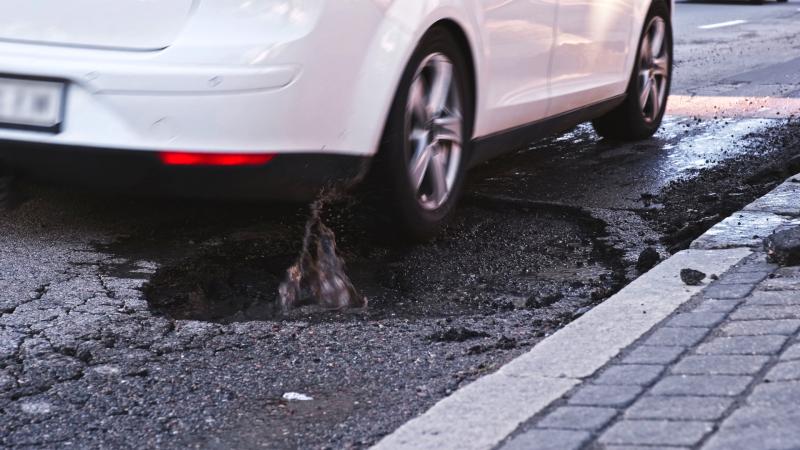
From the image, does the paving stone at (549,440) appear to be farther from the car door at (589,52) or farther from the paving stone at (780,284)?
the car door at (589,52)

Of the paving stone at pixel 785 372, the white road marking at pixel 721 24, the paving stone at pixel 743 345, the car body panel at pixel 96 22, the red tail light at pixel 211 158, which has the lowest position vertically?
the paving stone at pixel 743 345

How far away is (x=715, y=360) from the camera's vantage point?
3158mm

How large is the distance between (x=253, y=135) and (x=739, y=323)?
1518 millimetres

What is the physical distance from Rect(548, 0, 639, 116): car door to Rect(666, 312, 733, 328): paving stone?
2.09 metres

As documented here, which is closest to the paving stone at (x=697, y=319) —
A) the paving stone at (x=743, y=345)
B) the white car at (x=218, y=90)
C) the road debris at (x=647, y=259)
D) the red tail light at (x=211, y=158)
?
the paving stone at (x=743, y=345)

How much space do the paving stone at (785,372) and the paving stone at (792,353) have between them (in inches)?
1.5

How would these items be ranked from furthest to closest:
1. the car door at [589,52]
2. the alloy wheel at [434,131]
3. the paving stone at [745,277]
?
the car door at [589,52], the alloy wheel at [434,131], the paving stone at [745,277]

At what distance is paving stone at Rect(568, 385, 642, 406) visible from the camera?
2914mm

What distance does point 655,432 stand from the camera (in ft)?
8.93

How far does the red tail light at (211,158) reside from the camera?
394 cm

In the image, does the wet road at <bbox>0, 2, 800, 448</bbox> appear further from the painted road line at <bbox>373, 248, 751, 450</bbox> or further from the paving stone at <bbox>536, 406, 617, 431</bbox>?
the paving stone at <bbox>536, 406, 617, 431</bbox>

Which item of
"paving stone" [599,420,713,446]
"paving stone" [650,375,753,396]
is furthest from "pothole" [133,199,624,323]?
"paving stone" [599,420,713,446]

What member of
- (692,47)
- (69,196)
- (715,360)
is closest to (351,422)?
(715,360)

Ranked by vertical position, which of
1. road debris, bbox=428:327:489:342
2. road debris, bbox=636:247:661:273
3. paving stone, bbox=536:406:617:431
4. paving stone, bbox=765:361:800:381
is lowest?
road debris, bbox=428:327:489:342
